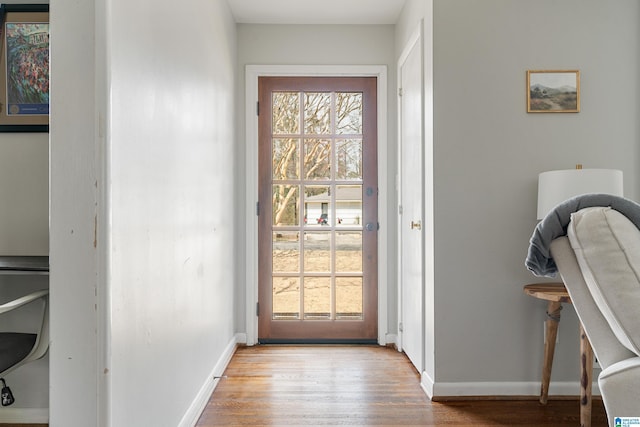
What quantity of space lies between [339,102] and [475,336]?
202 cm

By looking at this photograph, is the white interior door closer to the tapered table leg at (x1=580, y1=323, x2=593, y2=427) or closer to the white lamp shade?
the white lamp shade

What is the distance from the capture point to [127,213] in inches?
57.0

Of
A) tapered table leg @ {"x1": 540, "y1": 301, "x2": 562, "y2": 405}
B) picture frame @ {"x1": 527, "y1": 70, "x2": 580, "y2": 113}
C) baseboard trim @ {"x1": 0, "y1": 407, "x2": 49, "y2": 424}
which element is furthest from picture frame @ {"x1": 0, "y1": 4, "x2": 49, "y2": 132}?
tapered table leg @ {"x1": 540, "y1": 301, "x2": 562, "y2": 405}

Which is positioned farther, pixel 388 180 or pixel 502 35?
pixel 388 180

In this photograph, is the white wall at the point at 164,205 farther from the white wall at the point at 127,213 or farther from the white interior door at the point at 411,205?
the white interior door at the point at 411,205

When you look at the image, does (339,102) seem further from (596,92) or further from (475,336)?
(475,336)

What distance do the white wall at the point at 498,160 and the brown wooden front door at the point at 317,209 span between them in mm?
1100

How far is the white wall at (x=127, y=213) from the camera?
1258 millimetres

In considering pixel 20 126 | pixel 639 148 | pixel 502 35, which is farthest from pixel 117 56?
pixel 639 148

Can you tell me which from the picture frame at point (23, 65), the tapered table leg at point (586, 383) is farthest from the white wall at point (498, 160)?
the picture frame at point (23, 65)

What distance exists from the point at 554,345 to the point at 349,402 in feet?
3.63

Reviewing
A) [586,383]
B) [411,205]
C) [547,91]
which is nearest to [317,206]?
[411,205]

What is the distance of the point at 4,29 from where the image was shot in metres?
1.90

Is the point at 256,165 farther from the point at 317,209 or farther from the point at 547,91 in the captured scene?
the point at 547,91
